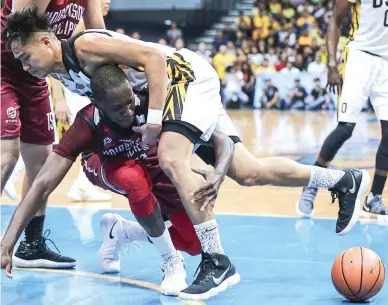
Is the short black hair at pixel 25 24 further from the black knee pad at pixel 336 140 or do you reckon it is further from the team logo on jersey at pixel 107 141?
the black knee pad at pixel 336 140

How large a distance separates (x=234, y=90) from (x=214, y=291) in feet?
55.3

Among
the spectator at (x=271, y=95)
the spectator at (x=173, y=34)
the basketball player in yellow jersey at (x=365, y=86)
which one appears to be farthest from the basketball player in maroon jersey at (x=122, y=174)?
the spectator at (x=173, y=34)

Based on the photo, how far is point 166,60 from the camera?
4.74m

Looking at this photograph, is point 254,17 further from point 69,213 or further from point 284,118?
point 69,213

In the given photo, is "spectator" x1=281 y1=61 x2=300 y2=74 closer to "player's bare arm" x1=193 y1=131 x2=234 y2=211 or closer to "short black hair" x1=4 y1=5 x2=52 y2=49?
"player's bare arm" x1=193 y1=131 x2=234 y2=211

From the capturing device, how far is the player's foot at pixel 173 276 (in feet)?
15.2

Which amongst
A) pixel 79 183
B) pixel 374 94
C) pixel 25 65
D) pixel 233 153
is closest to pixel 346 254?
pixel 233 153

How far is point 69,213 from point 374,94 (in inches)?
116

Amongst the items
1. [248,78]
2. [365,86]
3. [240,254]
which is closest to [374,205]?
[365,86]

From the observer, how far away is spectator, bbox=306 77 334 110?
19781 mm

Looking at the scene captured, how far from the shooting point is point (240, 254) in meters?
5.58

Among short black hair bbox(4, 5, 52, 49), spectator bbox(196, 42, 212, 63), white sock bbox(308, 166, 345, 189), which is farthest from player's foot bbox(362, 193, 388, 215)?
spectator bbox(196, 42, 212, 63)

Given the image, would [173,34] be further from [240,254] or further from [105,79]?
[105,79]

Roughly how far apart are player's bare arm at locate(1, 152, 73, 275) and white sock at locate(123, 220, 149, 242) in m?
0.74
